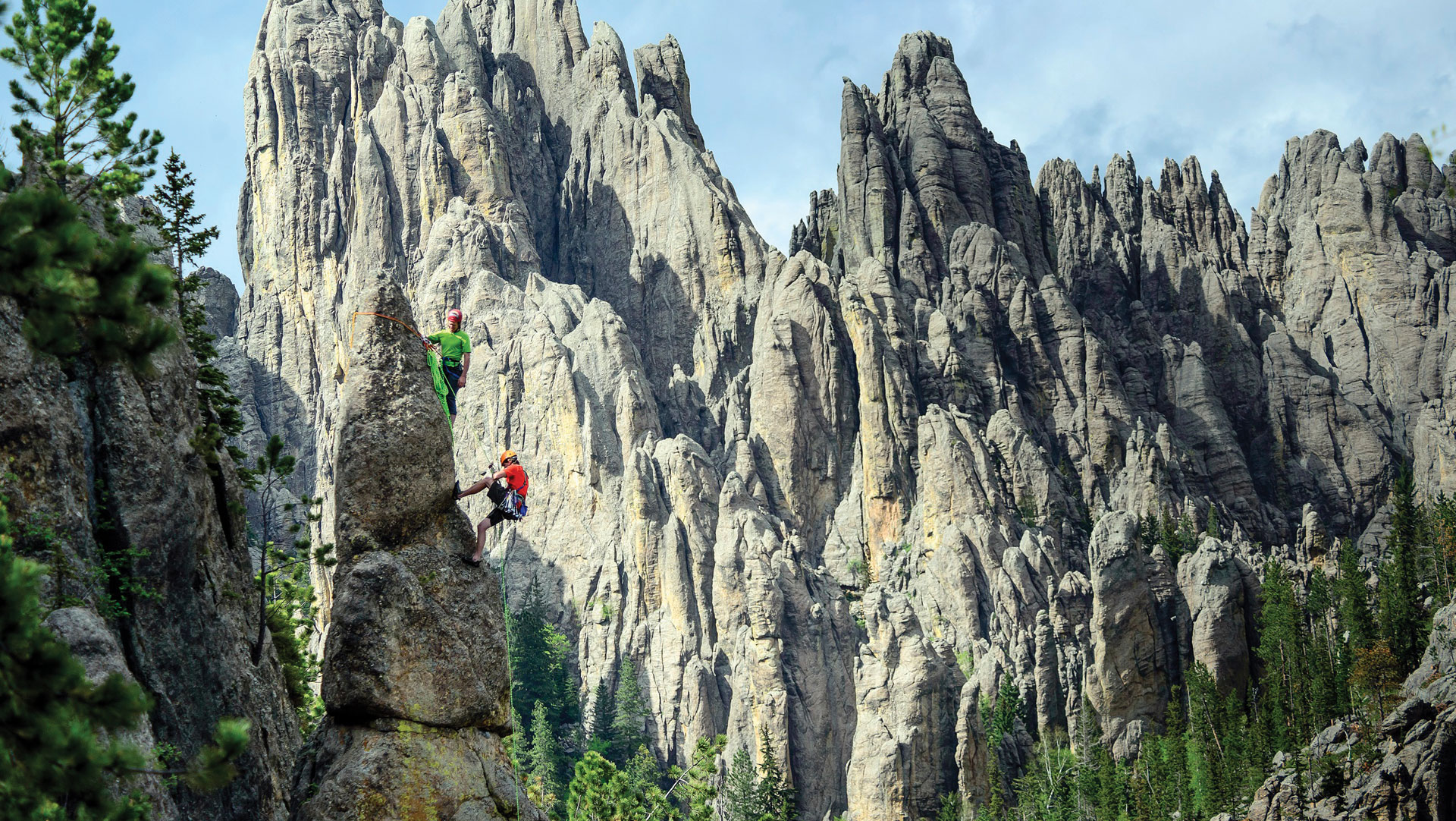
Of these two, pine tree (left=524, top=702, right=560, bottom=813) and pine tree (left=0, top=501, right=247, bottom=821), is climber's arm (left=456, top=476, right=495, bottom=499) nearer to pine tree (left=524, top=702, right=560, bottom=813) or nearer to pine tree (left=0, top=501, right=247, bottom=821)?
pine tree (left=0, top=501, right=247, bottom=821)

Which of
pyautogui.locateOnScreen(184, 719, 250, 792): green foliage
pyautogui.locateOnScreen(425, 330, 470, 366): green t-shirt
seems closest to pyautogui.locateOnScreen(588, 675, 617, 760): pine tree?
pyautogui.locateOnScreen(425, 330, 470, 366): green t-shirt

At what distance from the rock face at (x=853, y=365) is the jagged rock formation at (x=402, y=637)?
2044 inches

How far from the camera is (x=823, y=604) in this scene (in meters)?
77.4

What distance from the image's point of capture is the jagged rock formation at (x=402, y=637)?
57.5 ft

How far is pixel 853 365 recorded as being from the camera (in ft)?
298

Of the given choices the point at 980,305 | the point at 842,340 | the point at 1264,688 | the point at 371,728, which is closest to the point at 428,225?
the point at 842,340

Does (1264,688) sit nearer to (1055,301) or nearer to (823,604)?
(823,604)

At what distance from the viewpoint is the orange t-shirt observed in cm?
1930

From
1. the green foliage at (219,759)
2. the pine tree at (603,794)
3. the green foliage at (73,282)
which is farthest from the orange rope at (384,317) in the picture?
the pine tree at (603,794)

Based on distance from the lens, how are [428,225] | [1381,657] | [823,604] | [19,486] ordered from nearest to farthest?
[19,486] → [1381,657] → [823,604] → [428,225]

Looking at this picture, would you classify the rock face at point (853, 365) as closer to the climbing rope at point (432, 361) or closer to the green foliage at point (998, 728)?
the green foliage at point (998, 728)

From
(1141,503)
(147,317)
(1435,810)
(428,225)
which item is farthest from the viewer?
(428,225)

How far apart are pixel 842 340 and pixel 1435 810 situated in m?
50.6

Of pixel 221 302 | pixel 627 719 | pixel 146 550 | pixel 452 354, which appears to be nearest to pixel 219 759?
pixel 146 550
